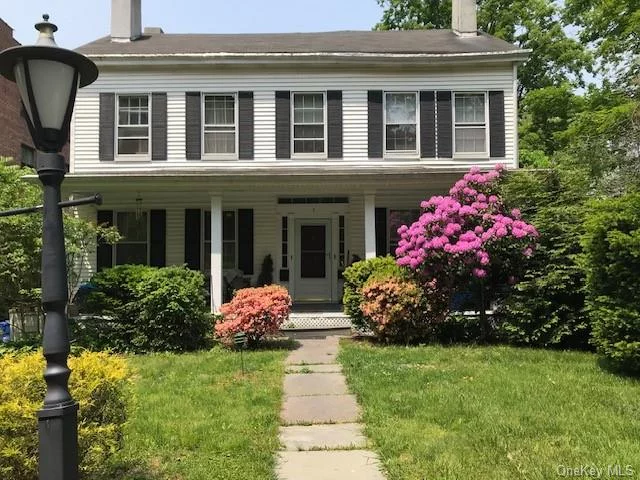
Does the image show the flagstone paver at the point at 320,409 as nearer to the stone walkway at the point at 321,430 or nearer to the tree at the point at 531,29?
the stone walkway at the point at 321,430

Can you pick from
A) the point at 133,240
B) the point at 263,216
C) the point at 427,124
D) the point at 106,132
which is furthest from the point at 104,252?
the point at 427,124

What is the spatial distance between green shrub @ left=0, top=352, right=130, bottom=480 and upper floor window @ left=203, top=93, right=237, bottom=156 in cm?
975

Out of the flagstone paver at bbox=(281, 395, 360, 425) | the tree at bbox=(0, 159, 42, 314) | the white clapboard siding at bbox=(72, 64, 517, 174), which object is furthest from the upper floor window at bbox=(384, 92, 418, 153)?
the flagstone paver at bbox=(281, 395, 360, 425)

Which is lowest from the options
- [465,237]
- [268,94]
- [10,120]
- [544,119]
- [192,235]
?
[465,237]

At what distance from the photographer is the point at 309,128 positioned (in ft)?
44.0

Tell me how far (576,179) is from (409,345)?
409 cm

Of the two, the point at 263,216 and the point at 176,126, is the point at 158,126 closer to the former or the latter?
the point at 176,126

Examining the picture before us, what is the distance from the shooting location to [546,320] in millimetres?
9172

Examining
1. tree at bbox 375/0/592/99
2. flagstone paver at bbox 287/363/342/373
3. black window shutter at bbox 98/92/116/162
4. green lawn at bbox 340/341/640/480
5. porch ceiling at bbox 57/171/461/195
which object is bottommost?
flagstone paver at bbox 287/363/342/373

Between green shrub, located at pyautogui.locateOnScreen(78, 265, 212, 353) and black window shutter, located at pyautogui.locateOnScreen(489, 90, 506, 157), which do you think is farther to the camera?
black window shutter, located at pyautogui.locateOnScreen(489, 90, 506, 157)

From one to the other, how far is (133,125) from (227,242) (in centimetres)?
358

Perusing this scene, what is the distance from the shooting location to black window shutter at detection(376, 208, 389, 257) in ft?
46.4

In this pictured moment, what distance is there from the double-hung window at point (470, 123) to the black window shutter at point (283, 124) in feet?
13.0

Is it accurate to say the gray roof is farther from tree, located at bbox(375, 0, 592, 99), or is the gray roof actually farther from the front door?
tree, located at bbox(375, 0, 592, 99)
